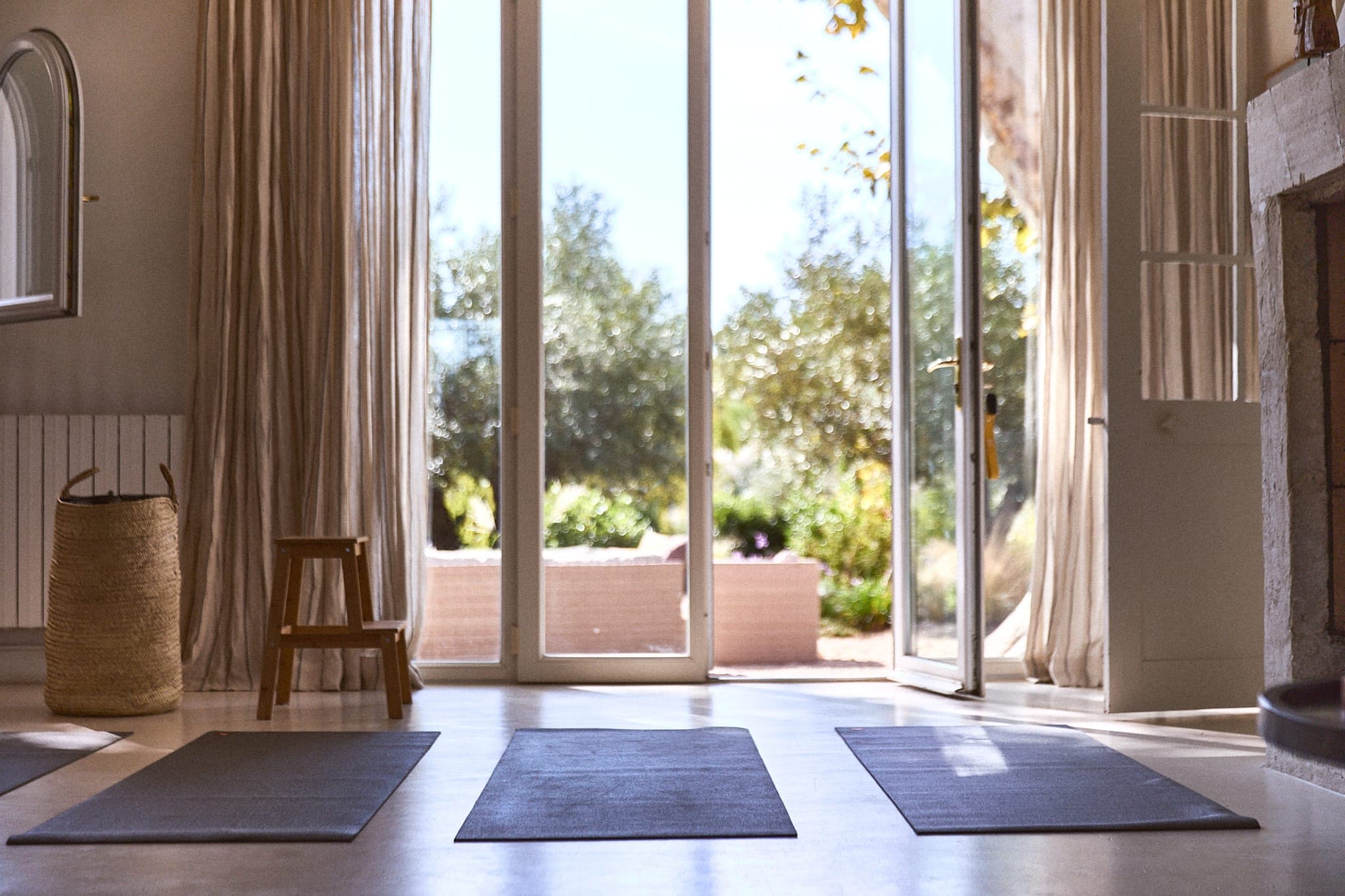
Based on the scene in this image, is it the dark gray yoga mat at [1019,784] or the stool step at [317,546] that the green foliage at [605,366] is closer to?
the stool step at [317,546]

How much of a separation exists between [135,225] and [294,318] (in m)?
0.70

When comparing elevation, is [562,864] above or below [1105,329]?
below

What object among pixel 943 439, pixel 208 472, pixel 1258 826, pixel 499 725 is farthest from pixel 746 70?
pixel 1258 826

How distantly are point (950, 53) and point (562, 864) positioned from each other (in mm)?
3060

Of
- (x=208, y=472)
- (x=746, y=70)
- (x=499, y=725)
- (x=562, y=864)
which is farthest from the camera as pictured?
(x=746, y=70)

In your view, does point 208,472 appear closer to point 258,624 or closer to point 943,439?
point 258,624

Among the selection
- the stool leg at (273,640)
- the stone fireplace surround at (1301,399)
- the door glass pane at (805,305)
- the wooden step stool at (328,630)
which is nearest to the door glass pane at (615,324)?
the wooden step stool at (328,630)

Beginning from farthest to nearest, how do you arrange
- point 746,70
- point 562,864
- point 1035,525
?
point 746,70 → point 1035,525 → point 562,864

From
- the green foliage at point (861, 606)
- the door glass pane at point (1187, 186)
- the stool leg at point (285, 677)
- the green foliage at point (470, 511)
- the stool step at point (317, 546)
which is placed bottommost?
the green foliage at point (861, 606)

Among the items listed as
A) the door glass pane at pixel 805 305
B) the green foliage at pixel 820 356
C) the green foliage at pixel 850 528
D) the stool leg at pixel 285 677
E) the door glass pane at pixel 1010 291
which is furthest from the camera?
the green foliage at pixel 820 356

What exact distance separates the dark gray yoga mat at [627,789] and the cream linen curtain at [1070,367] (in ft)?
5.01

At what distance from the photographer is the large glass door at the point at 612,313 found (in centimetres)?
437

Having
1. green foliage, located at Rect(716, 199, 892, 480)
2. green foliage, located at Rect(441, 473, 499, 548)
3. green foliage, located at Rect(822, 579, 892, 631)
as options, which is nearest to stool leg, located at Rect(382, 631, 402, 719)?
green foliage, located at Rect(441, 473, 499, 548)

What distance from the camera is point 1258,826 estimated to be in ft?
7.82
